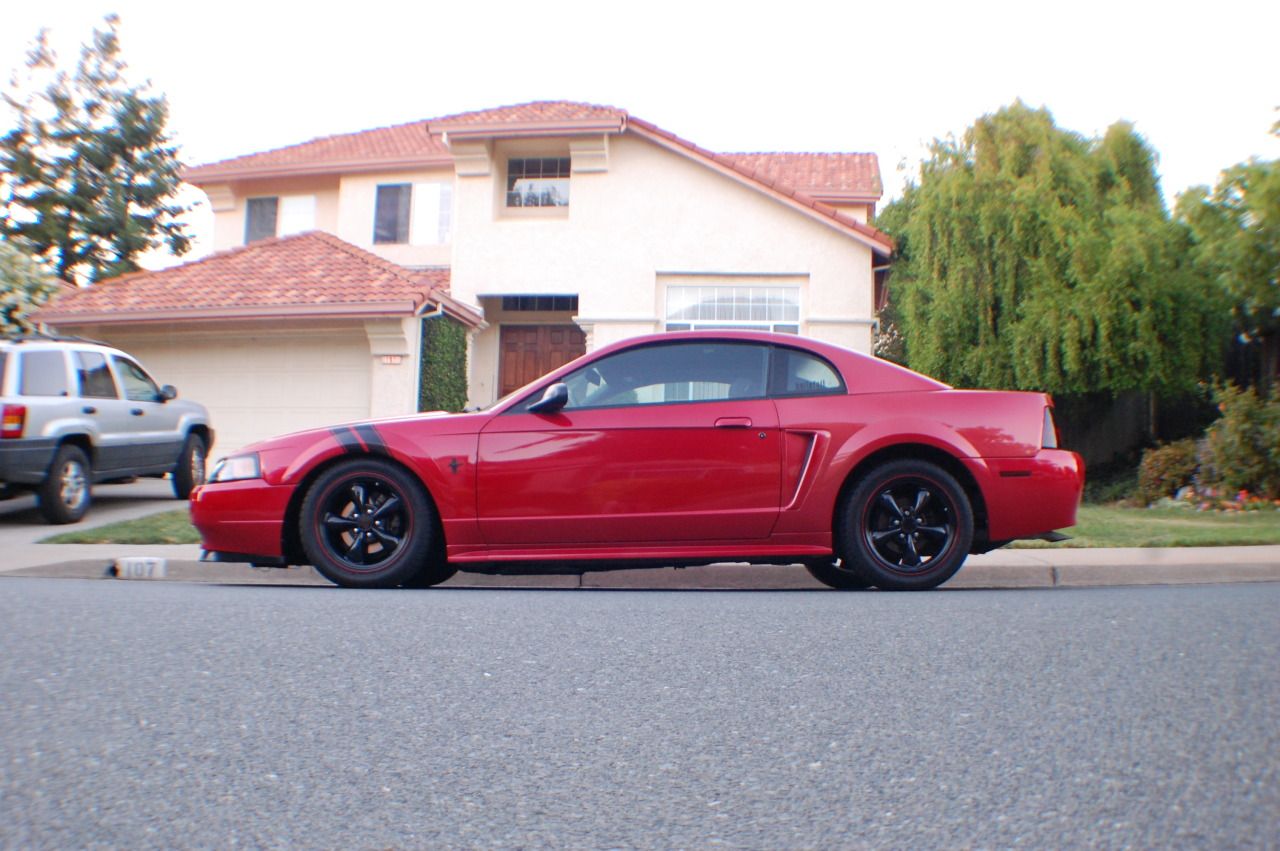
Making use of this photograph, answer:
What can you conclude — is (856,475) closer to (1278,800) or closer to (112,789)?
(1278,800)

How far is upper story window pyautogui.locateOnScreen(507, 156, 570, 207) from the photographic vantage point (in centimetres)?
1908

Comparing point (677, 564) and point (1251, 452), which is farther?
point (1251, 452)

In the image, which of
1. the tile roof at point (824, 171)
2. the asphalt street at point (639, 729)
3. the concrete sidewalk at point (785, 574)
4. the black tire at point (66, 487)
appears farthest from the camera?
the tile roof at point (824, 171)

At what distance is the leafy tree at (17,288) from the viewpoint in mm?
16188

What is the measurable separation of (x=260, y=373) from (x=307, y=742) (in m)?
15.1

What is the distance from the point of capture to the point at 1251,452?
14852mm

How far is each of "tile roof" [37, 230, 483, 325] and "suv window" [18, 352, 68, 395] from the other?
15.9 feet

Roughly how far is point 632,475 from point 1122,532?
6.14m

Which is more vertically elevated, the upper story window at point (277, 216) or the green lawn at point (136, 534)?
the upper story window at point (277, 216)

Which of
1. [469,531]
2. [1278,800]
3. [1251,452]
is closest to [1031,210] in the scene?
[1251,452]

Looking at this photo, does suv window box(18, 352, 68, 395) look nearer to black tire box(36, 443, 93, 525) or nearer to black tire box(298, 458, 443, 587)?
black tire box(36, 443, 93, 525)

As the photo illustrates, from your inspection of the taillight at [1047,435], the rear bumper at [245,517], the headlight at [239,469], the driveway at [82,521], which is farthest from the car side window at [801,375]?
the driveway at [82,521]

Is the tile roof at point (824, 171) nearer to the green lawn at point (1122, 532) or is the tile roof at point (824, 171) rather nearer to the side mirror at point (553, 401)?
the green lawn at point (1122, 532)

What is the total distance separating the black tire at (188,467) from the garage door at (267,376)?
2.80 m
